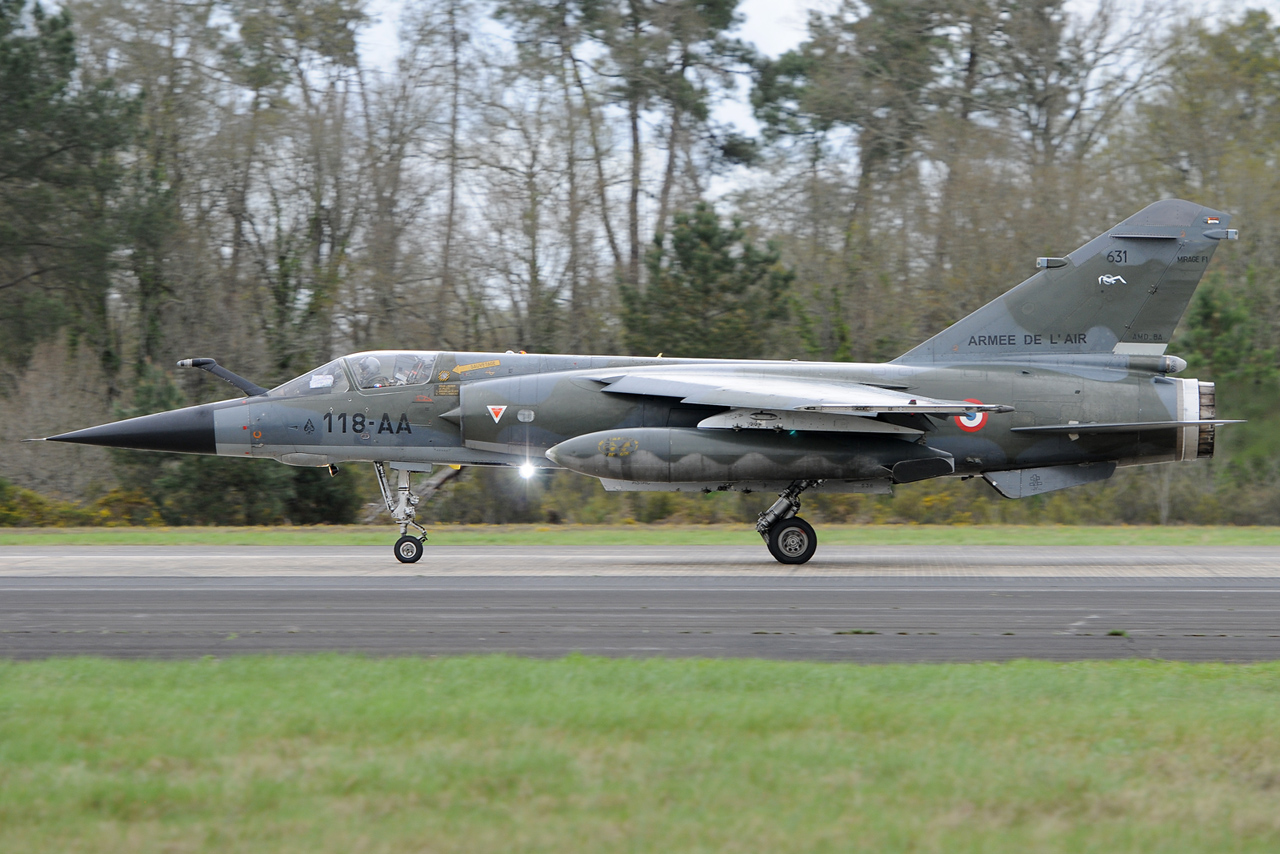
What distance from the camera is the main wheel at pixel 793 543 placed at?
610 inches

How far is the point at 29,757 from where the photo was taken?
5.48m

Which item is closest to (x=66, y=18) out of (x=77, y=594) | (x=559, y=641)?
(x=77, y=594)

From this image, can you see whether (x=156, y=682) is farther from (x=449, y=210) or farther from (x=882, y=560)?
(x=449, y=210)

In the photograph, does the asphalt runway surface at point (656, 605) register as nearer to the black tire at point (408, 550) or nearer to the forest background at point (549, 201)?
the black tire at point (408, 550)

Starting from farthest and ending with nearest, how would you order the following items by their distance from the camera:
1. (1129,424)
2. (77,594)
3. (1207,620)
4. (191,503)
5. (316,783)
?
(191,503)
(1129,424)
(77,594)
(1207,620)
(316,783)

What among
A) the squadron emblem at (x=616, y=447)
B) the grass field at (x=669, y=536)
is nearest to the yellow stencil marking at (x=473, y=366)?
the squadron emblem at (x=616, y=447)

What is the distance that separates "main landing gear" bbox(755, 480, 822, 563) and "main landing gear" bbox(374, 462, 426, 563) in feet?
15.2

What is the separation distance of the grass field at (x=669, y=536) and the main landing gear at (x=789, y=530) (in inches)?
137

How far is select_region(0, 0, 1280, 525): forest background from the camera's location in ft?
95.8

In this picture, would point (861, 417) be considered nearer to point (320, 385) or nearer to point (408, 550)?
point (408, 550)

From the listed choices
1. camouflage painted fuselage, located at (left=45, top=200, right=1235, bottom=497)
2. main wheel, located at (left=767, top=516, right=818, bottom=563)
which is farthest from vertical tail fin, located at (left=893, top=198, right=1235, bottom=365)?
main wheel, located at (left=767, top=516, right=818, bottom=563)

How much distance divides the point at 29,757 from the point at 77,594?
736 centimetres

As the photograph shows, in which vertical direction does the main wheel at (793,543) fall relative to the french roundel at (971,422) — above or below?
below

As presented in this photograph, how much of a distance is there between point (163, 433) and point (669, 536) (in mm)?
8652
